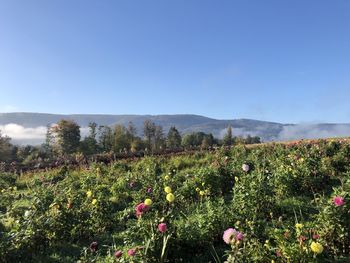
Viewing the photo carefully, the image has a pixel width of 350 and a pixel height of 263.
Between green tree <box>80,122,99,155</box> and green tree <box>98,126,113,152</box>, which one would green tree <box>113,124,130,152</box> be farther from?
green tree <box>80,122,99,155</box>

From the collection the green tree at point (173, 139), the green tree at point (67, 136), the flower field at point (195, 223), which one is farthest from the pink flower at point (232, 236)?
the green tree at point (173, 139)

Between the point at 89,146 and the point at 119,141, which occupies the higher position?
the point at 119,141

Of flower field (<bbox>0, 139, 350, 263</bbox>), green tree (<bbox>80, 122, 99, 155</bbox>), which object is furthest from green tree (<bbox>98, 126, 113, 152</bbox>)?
flower field (<bbox>0, 139, 350, 263</bbox>)

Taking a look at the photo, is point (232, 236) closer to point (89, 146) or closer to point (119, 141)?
point (89, 146)

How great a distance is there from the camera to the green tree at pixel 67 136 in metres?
48.6

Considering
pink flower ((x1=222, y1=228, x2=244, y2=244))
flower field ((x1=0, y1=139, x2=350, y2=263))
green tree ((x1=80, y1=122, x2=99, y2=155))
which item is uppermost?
pink flower ((x1=222, y1=228, x2=244, y2=244))

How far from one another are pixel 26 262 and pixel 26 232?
0.38 metres

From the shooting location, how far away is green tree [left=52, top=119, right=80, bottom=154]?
1912 inches

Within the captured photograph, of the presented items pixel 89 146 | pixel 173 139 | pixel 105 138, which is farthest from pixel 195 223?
pixel 173 139

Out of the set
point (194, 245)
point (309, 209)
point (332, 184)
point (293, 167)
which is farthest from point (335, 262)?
point (332, 184)

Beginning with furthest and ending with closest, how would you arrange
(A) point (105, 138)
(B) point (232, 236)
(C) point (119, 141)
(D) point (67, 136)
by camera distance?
(A) point (105, 138), (D) point (67, 136), (C) point (119, 141), (B) point (232, 236)

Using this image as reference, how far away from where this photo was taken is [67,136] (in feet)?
163

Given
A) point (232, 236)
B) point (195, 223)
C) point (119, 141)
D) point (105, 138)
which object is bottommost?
point (119, 141)

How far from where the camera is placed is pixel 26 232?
4.91 meters
